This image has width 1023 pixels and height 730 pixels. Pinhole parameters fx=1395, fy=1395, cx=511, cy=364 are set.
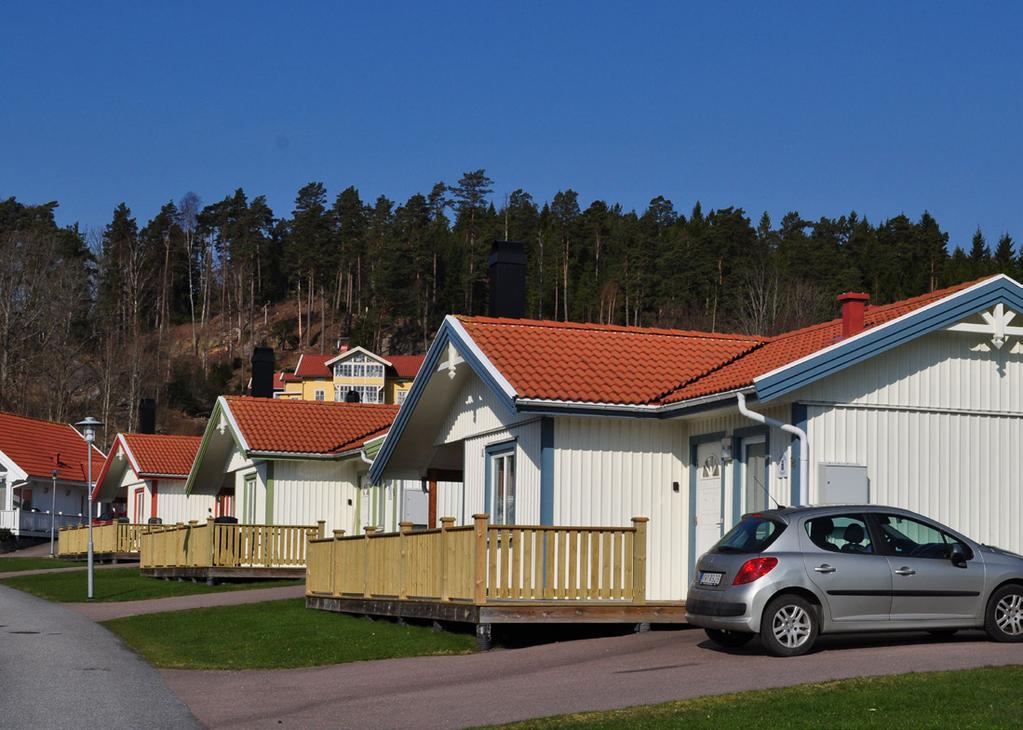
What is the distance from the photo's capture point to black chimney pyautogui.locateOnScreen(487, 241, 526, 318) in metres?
23.4

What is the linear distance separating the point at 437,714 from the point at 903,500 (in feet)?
25.2

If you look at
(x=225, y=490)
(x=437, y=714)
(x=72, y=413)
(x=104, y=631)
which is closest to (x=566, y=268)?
(x=72, y=413)

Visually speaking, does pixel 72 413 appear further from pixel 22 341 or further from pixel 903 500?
pixel 903 500

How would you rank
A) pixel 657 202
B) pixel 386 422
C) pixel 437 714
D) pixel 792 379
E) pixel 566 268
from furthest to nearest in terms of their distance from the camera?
1. pixel 657 202
2. pixel 566 268
3. pixel 386 422
4. pixel 792 379
5. pixel 437 714

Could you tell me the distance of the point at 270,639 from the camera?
18578mm

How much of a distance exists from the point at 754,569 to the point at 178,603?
1525cm

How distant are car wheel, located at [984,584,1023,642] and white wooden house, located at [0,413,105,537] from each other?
159ft

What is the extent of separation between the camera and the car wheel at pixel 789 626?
1345 cm

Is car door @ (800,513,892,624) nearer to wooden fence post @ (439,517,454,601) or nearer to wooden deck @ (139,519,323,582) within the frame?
wooden fence post @ (439,517,454,601)

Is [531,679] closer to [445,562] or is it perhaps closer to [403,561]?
[445,562]

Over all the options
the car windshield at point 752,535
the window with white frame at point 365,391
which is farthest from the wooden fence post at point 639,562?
the window with white frame at point 365,391

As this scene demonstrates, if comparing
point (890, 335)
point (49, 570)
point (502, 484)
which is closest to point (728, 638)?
point (890, 335)

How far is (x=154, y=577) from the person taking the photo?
34625mm

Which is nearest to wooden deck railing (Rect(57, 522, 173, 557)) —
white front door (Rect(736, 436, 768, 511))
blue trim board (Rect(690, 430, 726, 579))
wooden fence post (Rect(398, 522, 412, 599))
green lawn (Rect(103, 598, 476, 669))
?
green lawn (Rect(103, 598, 476, 669))
